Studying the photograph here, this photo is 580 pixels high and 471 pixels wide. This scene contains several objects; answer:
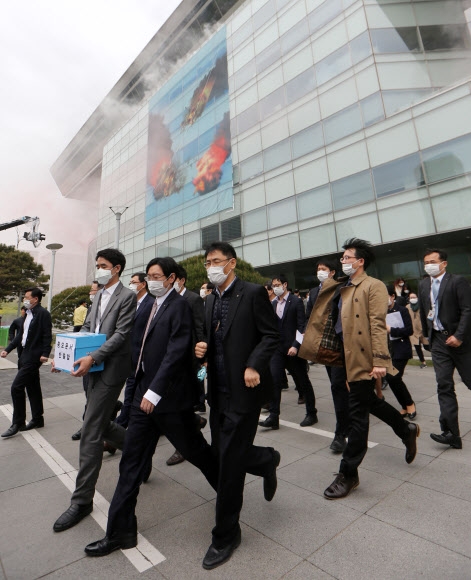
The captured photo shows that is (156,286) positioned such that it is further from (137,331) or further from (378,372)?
(378,372)

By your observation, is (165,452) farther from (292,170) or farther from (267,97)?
(267,97)

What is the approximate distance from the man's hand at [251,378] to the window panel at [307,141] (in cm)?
1956

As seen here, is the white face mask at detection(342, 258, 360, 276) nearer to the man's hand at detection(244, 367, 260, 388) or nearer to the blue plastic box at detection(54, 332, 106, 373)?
the man's hand at detection(244, 367, 260, 388)

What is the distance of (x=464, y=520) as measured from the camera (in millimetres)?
2307

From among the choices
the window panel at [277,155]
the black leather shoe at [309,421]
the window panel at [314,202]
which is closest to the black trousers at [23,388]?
the black leather shoe at [309,421]

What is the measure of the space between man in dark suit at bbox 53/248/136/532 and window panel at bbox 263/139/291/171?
19.6 m

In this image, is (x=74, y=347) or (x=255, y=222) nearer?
(x=74, y=347)

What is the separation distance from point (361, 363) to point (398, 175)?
52.4 ft

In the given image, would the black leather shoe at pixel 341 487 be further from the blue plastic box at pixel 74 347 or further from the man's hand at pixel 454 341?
the blue plastic box at pixel 74 347

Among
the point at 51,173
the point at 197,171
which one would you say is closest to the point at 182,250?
the point at 197,171

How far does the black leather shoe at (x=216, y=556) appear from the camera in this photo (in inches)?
77.4

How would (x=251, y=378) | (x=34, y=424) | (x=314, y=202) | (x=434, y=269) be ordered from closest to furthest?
(x=251, y=378), (x=434, y=269), (x=34, y=424), (x=314, y=202)

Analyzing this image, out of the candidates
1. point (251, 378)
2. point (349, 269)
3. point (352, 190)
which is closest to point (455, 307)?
point (349, 269)

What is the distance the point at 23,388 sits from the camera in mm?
4738
